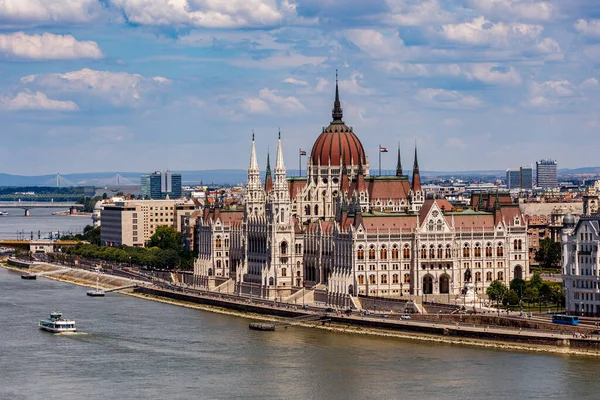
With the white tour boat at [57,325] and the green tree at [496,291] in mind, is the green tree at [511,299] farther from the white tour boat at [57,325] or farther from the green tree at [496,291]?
the white tour boat at [57,325]

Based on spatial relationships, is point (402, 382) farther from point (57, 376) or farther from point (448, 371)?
point (57, 376)

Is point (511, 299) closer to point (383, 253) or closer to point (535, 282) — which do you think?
point (535, 282)

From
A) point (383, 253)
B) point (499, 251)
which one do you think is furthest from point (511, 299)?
point (499, 251)

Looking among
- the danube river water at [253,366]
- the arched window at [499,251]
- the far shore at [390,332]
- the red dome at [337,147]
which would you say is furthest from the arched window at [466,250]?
the danube river water at [253,366]

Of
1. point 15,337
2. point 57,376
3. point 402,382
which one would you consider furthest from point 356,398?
point 15,337

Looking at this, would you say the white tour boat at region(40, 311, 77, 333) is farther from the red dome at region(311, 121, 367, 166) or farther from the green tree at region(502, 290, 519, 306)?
the red dome at region(311, 121, 367, 166)

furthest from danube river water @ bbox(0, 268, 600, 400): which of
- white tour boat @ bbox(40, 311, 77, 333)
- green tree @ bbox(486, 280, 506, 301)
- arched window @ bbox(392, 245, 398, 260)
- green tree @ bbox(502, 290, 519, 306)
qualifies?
green tree @ bbox(486, 280, 506, 301)

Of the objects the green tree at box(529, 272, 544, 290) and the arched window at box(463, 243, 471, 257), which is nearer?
the green tree at box(529, 272, 544, 290)
